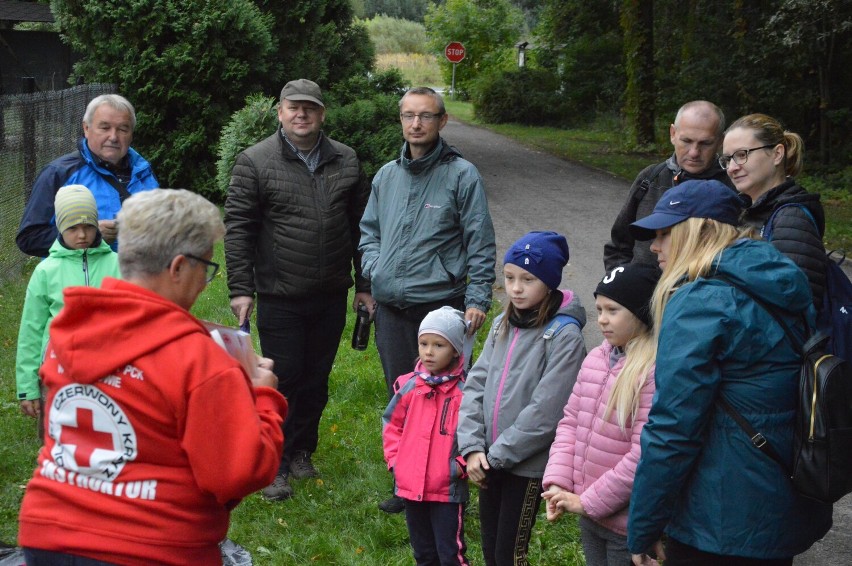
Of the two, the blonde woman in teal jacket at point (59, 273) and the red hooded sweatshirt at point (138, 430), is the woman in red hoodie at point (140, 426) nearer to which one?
the red hooded sweatshirt at point (138, 430)

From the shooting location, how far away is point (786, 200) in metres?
3.76

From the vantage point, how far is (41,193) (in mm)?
4926

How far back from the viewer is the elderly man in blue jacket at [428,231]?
4.95 metres

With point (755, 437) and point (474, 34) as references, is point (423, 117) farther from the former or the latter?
point (474, 34)

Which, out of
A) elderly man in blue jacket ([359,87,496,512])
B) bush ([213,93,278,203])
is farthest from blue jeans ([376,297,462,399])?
bush ([213,93,278,203])

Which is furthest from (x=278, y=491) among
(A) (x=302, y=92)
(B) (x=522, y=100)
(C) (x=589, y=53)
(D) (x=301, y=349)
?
(C) (x=589, y=53)

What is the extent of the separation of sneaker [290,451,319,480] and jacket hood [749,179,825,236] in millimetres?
3182

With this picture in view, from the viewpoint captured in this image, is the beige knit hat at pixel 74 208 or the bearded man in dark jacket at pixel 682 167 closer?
the beige knit hat at pixel 74 208

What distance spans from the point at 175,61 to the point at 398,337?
9908 millimetres

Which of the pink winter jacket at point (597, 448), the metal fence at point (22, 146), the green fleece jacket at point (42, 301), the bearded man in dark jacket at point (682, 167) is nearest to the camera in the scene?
the pink winter jacket at point (597, 448)

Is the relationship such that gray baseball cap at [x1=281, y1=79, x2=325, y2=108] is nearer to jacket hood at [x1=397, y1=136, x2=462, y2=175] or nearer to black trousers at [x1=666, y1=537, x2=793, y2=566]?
jacket hood at [x1=397, y1=136, x2=462, y2=175]

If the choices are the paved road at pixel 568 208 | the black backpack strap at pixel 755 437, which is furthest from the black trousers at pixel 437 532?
the paved road at pixel 568 208

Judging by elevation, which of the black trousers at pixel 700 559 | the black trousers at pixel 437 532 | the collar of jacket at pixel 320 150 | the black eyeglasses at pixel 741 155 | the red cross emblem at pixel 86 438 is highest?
the black eyeglasses at pixel 741 155

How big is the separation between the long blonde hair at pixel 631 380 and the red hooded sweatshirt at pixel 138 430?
143 centimetres
